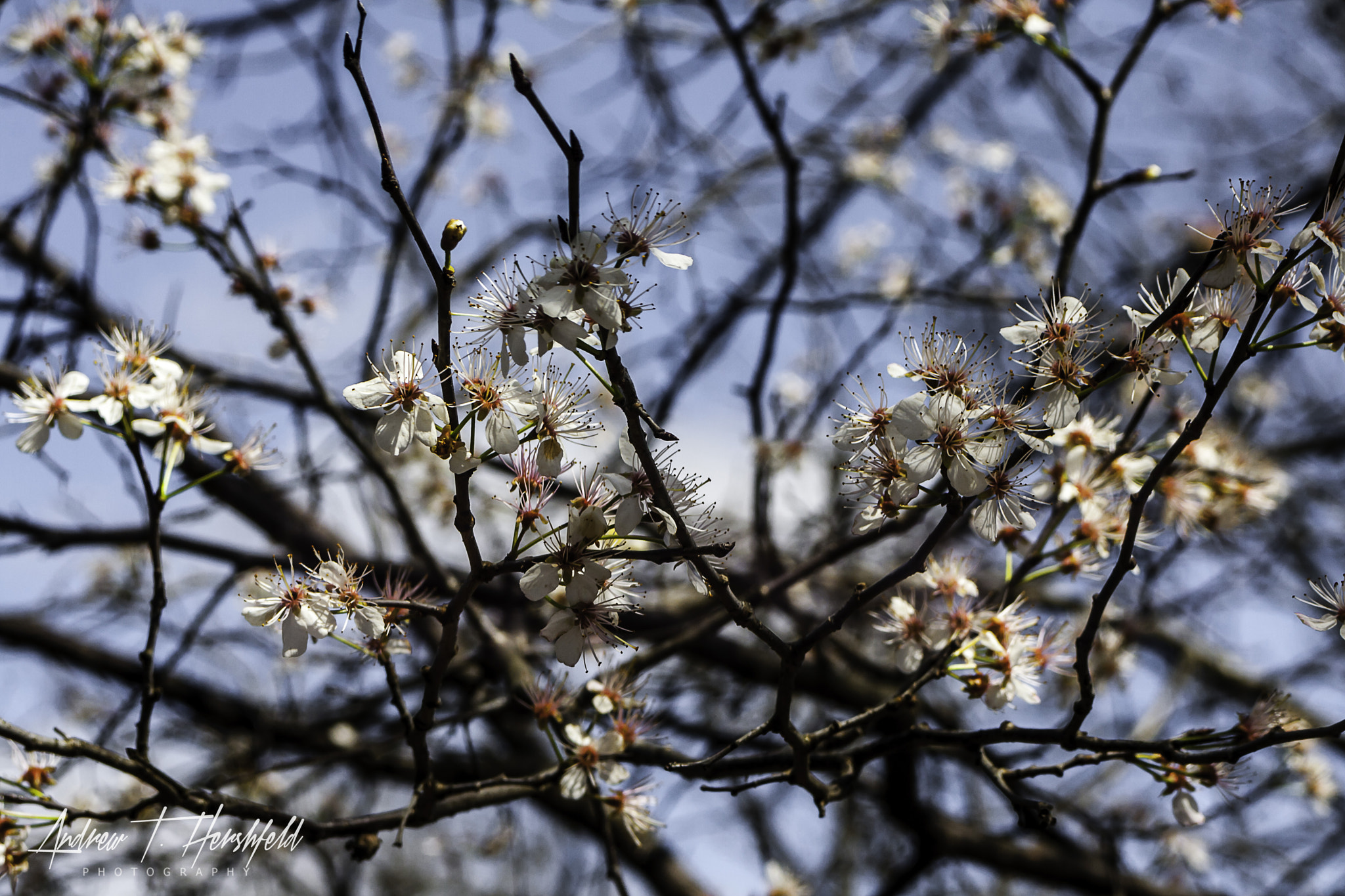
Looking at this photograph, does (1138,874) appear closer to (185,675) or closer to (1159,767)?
(1159,767)

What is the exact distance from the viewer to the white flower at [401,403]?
124 cm

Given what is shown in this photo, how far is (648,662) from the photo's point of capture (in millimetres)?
2238

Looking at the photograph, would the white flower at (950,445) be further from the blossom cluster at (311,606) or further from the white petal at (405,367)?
the blossom cluster at (311,606)

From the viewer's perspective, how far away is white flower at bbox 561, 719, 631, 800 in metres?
1.61

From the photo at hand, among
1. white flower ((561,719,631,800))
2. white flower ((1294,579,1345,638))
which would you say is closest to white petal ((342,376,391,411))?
white flower ((561,719,631,800))

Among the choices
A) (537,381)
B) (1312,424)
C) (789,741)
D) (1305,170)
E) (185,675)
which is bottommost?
(789,741)

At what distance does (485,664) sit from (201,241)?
54.8 inches

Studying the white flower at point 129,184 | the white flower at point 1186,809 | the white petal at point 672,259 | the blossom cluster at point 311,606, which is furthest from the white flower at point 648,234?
the white flower at point 129,184

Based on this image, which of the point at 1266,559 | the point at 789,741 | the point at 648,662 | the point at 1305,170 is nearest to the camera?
the point at 789,741

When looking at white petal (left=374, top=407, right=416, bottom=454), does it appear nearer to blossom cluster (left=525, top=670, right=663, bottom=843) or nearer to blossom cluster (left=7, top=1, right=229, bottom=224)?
blossom cluster (left=525, top=670, right=663, bottom=843)

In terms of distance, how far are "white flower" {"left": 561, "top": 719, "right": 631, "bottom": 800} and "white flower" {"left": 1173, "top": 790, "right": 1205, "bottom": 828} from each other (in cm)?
92

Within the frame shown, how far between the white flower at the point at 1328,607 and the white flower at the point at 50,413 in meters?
1.99

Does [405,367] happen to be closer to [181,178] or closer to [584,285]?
[584,285]

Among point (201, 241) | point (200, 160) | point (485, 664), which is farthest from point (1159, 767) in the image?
point (200, 160)
